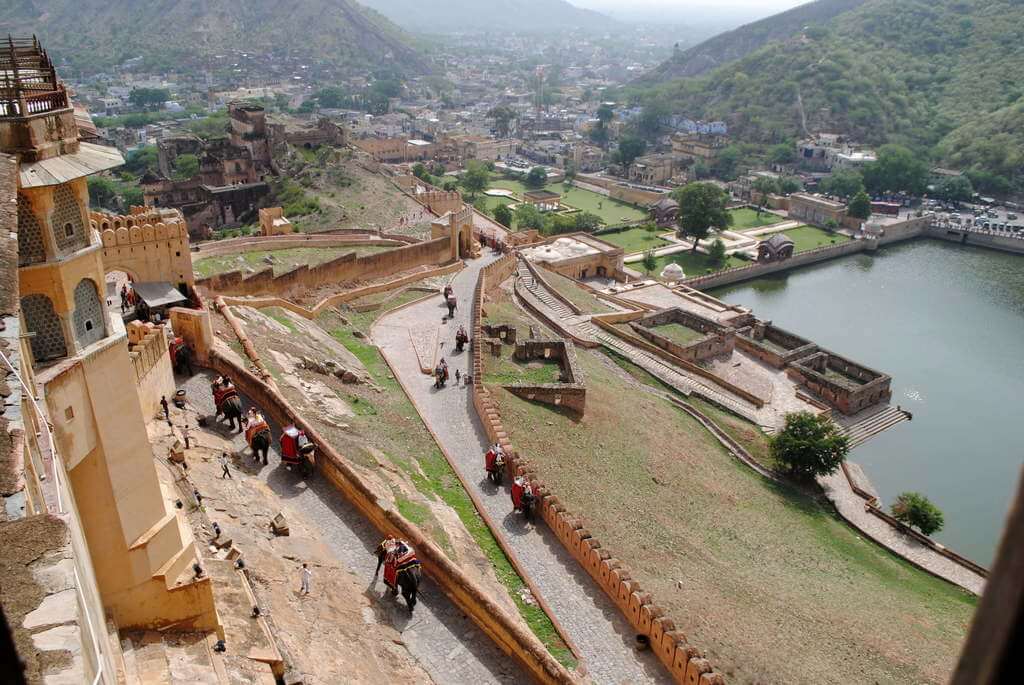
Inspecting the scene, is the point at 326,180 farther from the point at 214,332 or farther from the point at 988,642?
the point at 988,642

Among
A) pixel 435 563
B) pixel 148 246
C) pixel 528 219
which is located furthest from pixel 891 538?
pixel 528 219

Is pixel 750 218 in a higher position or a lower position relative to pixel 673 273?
lower

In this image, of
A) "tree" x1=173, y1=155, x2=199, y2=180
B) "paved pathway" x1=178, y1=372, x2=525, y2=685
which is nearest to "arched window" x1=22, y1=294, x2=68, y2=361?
"paved pathway" x1=178, y1=372, x2=525, y2=685

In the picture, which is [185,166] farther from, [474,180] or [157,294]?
[157,294]

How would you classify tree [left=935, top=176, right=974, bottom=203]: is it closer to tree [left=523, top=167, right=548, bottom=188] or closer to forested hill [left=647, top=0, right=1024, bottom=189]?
forested hill [left=647, top=0, right=1024, bottom=189]

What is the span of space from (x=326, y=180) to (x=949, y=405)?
4127 centimetres

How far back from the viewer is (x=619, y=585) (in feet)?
46.6

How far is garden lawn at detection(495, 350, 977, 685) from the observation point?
48.9ft

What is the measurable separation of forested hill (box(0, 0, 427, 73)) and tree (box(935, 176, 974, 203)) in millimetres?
141682

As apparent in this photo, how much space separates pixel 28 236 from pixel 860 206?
228ft

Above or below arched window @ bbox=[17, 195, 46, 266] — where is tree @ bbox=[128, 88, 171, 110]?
below

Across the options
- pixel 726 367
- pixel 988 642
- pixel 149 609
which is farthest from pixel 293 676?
pixel 726 367

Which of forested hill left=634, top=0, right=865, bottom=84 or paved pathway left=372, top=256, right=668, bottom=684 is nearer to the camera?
paved pathway left=372, top=256, right=668, bottom=684

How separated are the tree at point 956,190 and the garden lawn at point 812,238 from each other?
1777cm
